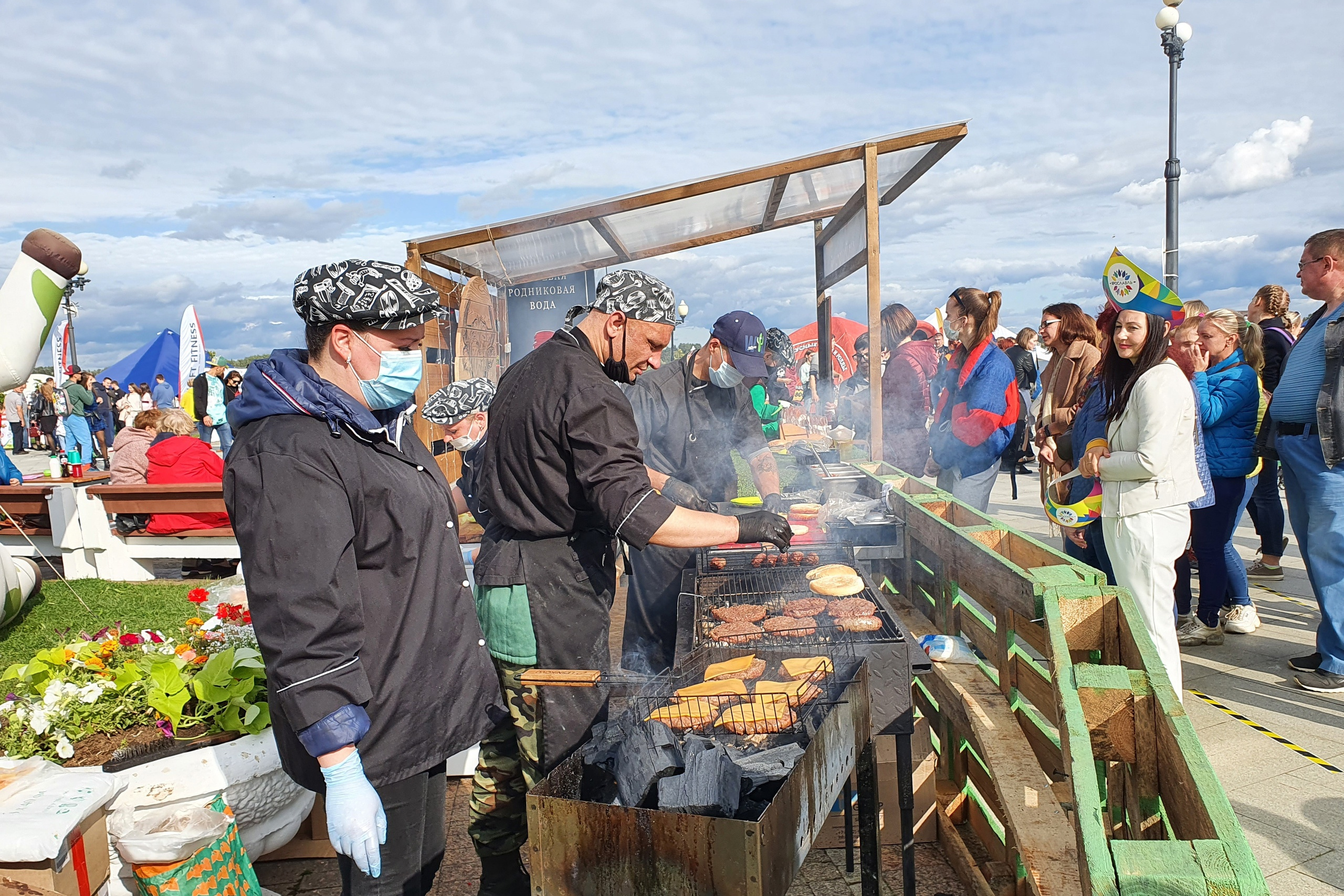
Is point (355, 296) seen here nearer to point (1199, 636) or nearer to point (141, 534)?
point (1199, 636)

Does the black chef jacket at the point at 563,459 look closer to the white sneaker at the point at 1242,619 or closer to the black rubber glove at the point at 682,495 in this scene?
the black rubber glove at the point at 682,495

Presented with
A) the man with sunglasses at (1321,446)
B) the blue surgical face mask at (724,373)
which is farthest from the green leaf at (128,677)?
the man with sunglasses at (1321,446)

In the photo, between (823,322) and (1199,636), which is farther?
(823,322)

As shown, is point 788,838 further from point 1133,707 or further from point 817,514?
point 817,514

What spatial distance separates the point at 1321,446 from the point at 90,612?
31.3ft

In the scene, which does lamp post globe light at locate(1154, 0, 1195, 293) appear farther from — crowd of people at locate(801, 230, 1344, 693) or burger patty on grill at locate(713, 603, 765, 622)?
burger patty on grill at locate(713, 603, 765, 622)

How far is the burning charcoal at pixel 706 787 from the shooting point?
2090 millimetres

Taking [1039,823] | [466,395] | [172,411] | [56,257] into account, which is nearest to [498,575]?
[1039,823]

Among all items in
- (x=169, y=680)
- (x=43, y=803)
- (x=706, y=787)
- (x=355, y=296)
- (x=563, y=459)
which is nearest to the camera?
(x=706, y=787)

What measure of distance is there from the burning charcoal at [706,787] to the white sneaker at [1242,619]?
210 inches

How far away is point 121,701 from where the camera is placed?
3596 millimetres

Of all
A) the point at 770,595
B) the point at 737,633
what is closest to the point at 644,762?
the point at 737,633

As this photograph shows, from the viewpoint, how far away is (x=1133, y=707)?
86.4 inches

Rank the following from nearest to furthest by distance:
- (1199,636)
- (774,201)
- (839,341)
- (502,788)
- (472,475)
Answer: (502,788) < (472,475) < (1199,636) < (774,201) < (839,341)
